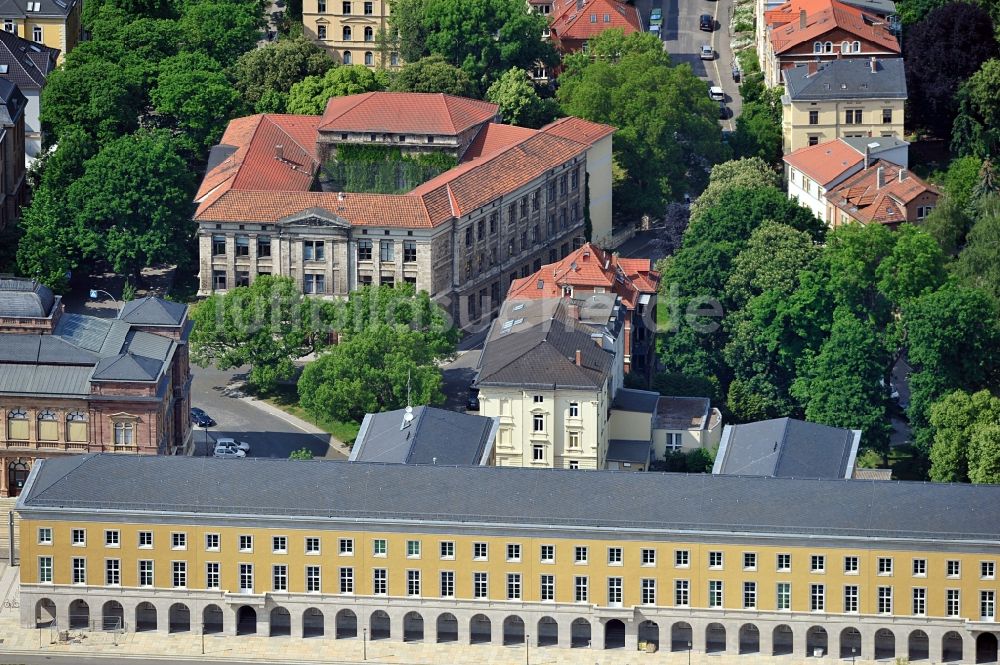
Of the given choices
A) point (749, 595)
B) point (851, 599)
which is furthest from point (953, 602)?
point (749, 595)

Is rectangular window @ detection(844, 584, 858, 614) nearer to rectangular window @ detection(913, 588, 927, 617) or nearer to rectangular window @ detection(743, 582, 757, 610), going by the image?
rectangular window @ detection(913, 588, 927, 617)

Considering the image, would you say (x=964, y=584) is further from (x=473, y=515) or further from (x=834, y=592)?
(x=473, y=515)

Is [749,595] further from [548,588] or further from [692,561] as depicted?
[548,588]

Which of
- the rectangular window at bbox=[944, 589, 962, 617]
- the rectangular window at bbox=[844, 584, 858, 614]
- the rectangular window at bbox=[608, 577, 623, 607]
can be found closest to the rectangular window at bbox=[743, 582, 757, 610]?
the rectangular window at bbox=[844, 584, 858, 614]

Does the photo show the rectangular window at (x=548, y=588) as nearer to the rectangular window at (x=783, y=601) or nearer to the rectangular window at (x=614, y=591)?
the rectangular window at (x=614, y=591)

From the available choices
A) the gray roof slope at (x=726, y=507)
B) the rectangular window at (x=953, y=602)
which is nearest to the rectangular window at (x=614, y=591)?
the gray roof slope at (x=726, y=507)

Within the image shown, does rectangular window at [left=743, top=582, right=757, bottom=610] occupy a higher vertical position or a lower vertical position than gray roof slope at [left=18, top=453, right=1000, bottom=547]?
lower
